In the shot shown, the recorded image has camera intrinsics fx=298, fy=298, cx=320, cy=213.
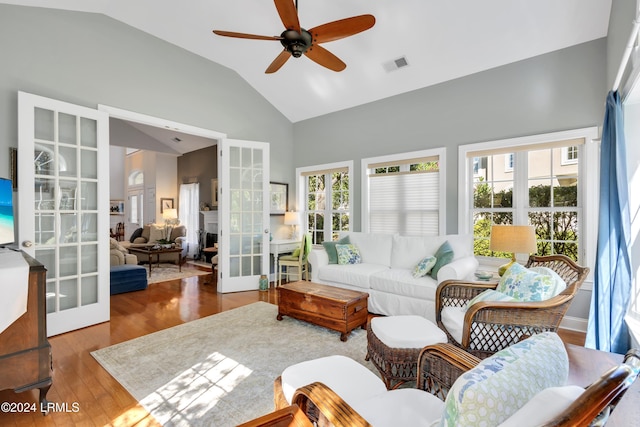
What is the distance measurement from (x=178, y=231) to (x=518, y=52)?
25.3 feet

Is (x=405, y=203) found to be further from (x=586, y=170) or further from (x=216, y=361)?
(x=216, y=361)

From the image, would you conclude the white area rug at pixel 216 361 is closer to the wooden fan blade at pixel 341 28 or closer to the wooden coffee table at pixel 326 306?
the wooden coffee table at pixel 326 306

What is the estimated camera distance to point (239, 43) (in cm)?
421

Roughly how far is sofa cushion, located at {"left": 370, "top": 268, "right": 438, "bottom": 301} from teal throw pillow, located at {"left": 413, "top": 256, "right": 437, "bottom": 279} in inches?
2.1

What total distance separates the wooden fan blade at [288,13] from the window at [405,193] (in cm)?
262

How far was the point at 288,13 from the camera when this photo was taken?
7.39 feet

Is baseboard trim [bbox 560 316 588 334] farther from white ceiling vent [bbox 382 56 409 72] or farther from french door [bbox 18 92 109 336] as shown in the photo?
french door [bbox 18 92 109 336]

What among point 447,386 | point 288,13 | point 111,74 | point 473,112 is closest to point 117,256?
point 111,74

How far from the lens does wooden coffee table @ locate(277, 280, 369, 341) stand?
289 centimetres

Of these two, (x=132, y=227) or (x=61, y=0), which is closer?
(x=61, y=0)

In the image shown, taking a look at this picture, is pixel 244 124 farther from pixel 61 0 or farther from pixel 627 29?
pixel 627 29

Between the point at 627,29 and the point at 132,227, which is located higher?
the point at 627,29

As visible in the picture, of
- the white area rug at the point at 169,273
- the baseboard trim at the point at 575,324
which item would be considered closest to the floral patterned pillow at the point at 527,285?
the baseboard trim at the point at 575,324

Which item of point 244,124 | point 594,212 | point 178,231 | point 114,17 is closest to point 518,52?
point 594,212
